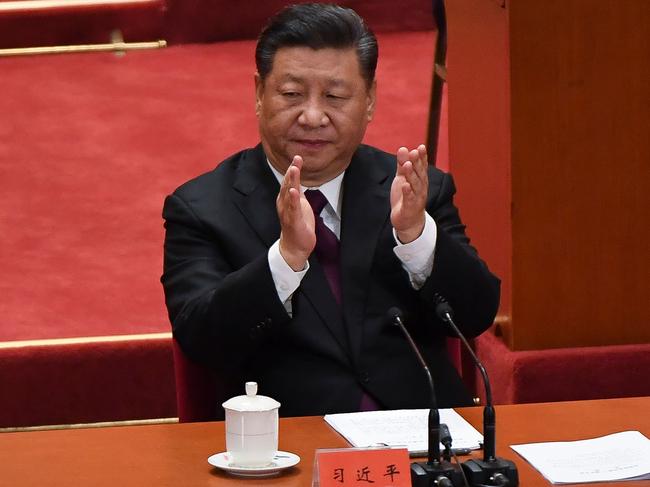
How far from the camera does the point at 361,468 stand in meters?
1.41

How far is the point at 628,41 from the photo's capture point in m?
2.49

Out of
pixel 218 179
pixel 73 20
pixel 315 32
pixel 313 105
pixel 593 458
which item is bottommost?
pixel 593 458

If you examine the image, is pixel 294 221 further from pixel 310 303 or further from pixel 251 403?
pixel 251 403

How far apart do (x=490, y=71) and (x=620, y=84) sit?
25cm

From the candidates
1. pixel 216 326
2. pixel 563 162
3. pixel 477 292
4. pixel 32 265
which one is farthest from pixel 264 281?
pixel 32 265

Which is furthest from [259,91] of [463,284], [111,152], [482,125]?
[111,152]

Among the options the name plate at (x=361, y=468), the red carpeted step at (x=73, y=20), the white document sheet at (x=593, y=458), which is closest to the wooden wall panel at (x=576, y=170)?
the white document sheet at (x=593, y=458)

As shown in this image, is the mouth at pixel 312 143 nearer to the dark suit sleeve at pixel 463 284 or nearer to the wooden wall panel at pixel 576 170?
the dark suit sleeve at pixel 463 284

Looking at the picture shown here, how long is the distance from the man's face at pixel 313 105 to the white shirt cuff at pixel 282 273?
0.70 ft

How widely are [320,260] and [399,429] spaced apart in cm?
47

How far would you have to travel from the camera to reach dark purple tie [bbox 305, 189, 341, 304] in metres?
2.13

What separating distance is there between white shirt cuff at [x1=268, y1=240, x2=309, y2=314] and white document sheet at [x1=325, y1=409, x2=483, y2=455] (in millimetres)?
242

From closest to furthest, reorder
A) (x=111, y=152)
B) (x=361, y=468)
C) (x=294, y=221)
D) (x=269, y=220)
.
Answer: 1. (x=361, y=468)
2. (x=294, y=221)
3. (x=269, y=220)
4. (x=111, y=152)

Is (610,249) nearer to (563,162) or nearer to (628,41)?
(563,162)
